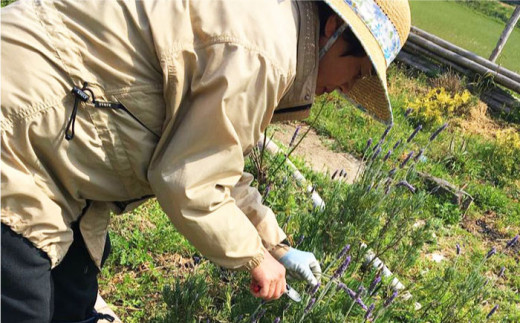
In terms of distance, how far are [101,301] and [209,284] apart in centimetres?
50

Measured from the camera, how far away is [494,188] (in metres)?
4.98

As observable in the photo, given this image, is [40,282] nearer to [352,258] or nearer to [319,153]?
[352,258]

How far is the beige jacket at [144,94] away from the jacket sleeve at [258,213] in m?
0.38

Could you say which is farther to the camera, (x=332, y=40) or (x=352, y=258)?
(x=352, y=258)

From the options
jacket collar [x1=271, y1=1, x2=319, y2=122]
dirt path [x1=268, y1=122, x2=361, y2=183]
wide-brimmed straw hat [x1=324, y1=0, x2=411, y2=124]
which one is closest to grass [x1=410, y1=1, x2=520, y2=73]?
dirt path [x1=268, y1=122, x2=361, y2=183]

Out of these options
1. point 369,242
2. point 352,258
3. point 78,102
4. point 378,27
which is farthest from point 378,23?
point 369,242

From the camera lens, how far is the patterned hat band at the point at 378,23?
1.52 meters

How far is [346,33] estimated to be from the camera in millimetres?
1562

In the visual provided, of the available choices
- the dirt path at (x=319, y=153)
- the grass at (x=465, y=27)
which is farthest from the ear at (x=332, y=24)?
Answer: the grass at (x=465, y=27)

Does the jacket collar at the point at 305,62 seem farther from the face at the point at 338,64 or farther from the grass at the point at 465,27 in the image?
the grass at the point at 465,27

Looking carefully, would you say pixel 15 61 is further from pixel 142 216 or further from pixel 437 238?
pixel 437 238

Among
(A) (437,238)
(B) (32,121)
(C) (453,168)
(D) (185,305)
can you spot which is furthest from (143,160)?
(C) (453,168)

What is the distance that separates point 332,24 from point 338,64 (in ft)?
0.43

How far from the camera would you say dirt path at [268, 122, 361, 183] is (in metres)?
4.60
